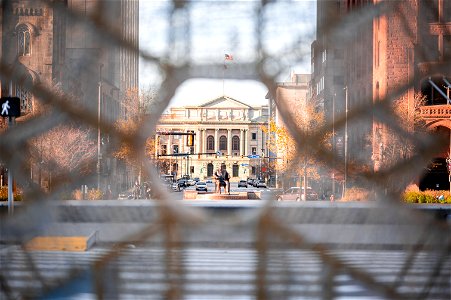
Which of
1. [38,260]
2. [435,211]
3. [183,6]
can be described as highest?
[183,6]

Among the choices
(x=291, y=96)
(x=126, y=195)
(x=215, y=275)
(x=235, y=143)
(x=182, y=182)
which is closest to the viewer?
(x=291, y=96)

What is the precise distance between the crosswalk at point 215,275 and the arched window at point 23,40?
0.56 meters

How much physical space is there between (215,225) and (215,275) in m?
0.19

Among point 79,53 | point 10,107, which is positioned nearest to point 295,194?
point 79,53

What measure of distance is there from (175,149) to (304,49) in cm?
46

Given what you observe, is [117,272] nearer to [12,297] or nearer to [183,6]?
[12,297]

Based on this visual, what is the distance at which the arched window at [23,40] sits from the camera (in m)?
1.56

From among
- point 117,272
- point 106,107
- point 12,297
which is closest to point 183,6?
point 106,107

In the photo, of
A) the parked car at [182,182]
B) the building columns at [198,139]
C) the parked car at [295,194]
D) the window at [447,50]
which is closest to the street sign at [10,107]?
the building columns at [198,139]

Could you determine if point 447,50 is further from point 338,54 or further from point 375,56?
point 338,54

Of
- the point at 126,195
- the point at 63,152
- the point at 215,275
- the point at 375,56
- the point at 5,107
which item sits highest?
the point at 375,56

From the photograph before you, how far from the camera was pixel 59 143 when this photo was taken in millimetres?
1630

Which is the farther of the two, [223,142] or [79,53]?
[223,142]

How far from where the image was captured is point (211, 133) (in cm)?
177
